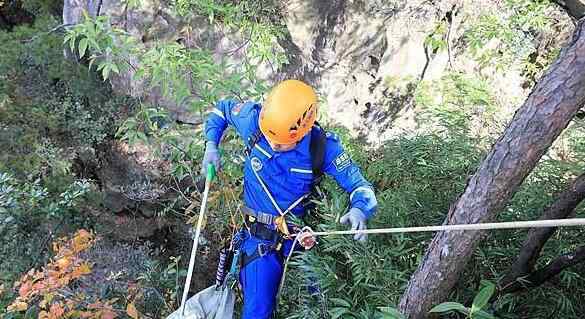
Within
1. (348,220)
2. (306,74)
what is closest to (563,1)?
(348,220)

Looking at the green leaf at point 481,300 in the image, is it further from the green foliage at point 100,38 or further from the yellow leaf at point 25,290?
the yellow leaf at point 25,290

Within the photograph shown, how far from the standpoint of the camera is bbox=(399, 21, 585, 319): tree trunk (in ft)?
5.02

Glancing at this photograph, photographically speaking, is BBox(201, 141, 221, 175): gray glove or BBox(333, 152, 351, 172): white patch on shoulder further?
BBox(201, 141, 221, 175): gray glove

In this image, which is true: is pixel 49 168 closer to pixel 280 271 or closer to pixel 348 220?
pixel 280 271

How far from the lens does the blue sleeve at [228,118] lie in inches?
125

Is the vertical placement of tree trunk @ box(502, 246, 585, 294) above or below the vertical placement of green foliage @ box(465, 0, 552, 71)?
below

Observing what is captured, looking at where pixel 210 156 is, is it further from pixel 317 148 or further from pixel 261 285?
pixel 261 285

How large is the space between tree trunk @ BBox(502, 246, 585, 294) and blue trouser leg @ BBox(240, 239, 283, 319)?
4.81ft

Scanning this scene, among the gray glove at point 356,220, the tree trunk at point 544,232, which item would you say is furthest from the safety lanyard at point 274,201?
the tree trunk at point 544,232

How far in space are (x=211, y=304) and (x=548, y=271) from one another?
1.90 meters

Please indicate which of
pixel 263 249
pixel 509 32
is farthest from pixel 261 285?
pixel 509 32

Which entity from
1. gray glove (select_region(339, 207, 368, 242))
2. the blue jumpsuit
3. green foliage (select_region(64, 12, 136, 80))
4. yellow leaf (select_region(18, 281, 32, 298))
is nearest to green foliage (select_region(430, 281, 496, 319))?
gray glove (select_region(339, 207, 368, 242))

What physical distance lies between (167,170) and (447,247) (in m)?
5.18

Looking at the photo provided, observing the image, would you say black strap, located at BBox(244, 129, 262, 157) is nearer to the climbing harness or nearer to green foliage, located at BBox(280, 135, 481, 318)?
the climbing harness
